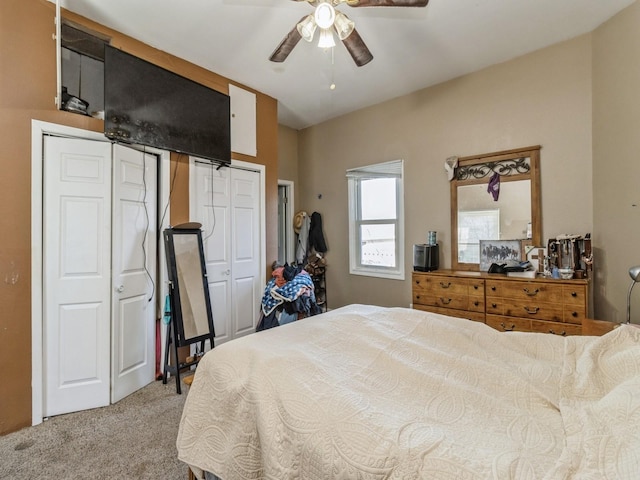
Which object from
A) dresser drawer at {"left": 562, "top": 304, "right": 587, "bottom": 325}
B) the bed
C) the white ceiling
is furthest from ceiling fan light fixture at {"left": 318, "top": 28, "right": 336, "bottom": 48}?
dresser drawer at {"left": 562, "top": 304, "right": 587, "bottom": 325}

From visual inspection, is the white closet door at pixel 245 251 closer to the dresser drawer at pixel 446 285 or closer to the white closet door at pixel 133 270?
the white closet door at pixel 133 270

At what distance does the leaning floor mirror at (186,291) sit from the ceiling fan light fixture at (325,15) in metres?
1.93

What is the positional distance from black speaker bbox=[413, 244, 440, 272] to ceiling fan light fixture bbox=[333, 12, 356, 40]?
2105 millimetres

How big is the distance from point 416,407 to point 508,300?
2142 millimetres

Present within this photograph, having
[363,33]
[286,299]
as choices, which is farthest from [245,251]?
[363,33]

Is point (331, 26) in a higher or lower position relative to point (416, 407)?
higher

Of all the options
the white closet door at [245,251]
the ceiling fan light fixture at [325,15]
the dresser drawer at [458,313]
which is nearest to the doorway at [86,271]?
the white closet door at [245,251]

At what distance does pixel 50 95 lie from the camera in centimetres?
226

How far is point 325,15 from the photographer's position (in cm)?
176

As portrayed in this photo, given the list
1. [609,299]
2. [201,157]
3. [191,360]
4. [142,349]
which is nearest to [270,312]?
[191,360]

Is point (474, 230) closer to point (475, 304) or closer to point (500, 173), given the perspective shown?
point (500, 173)

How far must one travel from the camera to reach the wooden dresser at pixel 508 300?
7.95 feet

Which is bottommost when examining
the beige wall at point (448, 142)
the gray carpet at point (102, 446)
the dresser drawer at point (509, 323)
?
the gray carpet at point (102, 446)

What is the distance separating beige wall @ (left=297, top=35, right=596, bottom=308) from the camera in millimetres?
2758
